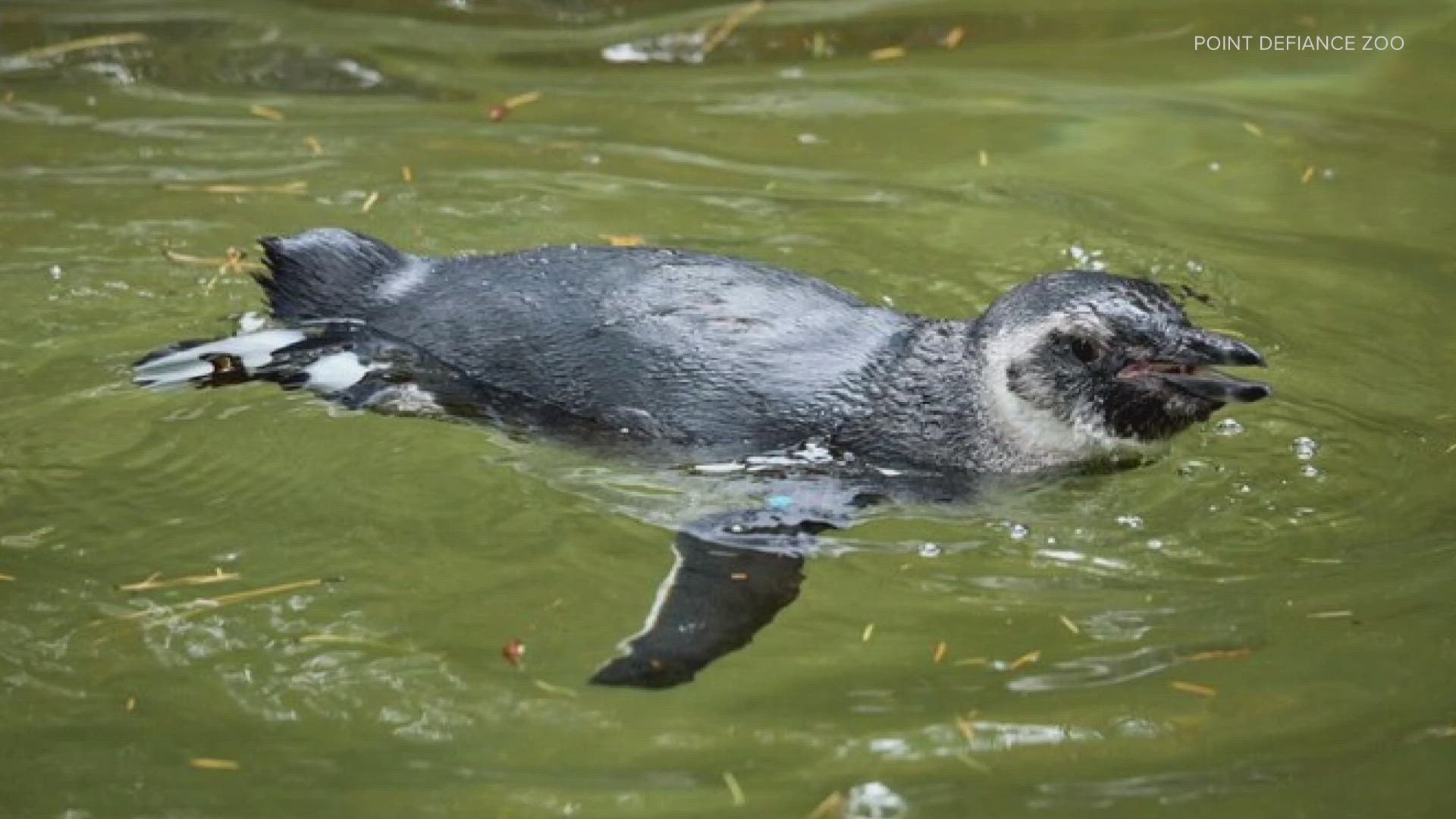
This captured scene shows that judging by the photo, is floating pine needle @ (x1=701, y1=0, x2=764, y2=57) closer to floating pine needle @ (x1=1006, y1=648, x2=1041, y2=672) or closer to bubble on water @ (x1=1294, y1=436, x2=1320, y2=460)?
bubble on water @ (x1=1294, y1=436, x2=1320, y2=460)

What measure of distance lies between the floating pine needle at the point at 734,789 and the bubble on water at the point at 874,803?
0.65 feet

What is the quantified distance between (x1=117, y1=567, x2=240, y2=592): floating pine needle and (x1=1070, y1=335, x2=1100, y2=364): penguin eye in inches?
80.0

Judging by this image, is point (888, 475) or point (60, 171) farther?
point (60, 171)

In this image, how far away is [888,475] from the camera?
529 centimetres

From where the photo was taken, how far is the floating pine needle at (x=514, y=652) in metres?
4.53

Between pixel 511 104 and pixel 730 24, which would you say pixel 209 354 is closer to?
pixel 511 104

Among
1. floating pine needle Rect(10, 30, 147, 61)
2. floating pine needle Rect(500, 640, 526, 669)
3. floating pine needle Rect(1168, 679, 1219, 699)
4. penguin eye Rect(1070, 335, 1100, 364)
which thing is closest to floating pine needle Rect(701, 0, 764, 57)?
floating pine needle Rect(10, 30, 147, 61)

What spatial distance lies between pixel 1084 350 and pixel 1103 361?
5 centimetres

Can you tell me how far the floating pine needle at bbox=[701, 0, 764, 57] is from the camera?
28.8 ft

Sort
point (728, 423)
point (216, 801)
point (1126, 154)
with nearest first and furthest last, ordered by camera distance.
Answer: point (216, 801) < point (728, 423) < point (1126, 154)

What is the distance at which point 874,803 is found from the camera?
4.01 m

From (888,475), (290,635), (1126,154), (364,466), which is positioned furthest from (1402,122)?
(290,635)

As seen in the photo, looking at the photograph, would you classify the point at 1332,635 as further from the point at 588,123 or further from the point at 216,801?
the point at 588,123

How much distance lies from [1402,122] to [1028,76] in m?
1.44
